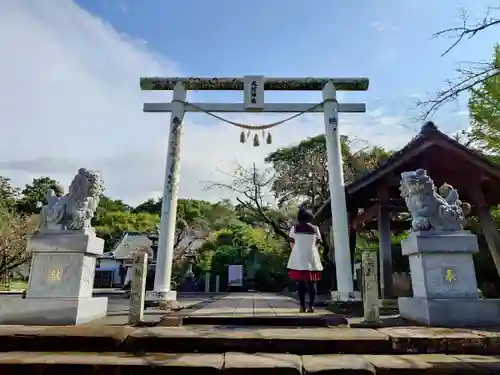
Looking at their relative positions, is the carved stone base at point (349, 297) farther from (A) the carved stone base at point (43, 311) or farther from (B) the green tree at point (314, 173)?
(B) the green tree at point (314, 173)

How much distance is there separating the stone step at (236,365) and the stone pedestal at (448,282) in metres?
1.47

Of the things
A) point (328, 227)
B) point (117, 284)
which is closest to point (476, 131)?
point (328, 227)

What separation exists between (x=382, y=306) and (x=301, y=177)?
13.1 meters

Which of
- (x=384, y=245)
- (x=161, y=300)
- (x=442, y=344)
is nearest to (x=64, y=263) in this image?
(x=161, y=300)

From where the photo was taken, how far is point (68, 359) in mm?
3387

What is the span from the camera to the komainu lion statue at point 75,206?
17.6ft

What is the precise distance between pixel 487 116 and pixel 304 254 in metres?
9.63

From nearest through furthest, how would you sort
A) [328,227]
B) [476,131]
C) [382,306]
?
[382,306] → [476,131] → [328,227]

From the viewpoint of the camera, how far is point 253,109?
9.09 m

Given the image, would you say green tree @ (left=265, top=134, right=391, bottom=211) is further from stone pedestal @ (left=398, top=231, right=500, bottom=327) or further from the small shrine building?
stone pedestal @ (left=398, top=231, right=500, bottom=327)

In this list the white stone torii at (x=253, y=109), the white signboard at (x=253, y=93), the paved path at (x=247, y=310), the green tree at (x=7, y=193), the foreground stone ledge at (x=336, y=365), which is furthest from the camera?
the green tree at (x=7, y=193)

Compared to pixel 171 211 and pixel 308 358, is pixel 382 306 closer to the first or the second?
pixel 308 358

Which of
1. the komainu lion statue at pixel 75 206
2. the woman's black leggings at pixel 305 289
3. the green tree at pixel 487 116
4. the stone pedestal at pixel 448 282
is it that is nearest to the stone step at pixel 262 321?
the woman's black leggings at pixel 305 289

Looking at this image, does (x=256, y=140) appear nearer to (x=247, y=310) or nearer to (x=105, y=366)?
(x=247, y=310)
